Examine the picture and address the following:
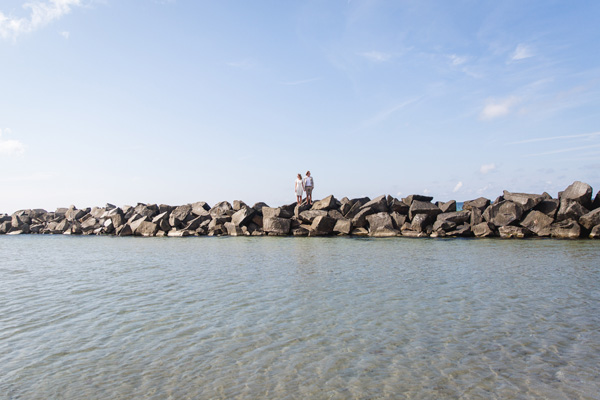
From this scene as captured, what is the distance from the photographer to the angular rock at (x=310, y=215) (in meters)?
24.6

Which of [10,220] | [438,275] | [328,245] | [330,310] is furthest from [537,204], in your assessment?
[10,220]

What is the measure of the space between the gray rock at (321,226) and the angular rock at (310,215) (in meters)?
0.68

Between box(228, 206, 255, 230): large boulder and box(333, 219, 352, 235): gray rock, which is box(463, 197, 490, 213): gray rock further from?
box(228, 206, 255, 230): large boulder

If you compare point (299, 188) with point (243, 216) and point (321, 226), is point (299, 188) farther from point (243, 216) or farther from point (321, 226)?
point (321, 226)

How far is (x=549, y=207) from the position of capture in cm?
2136

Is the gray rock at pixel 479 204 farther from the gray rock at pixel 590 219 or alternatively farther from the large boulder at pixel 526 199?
the gray rock at pixel 590 219

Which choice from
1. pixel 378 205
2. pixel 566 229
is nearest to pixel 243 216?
pixel 378 205

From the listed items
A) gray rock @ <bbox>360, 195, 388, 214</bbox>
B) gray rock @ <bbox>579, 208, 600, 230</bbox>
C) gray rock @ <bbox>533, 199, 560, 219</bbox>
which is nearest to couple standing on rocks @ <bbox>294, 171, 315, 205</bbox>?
gray rock @ <bbox>360, 195, 388, 214</bbox>

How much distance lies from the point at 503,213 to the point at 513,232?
50.3 inches

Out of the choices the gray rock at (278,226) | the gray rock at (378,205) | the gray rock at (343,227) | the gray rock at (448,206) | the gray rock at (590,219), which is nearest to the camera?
the gray rock at (590,219)

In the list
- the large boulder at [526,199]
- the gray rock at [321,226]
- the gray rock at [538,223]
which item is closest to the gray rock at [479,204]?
the large boulder at [526,199]

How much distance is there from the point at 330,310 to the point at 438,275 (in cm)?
447

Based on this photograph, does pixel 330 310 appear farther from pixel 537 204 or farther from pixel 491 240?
pixel 537 204

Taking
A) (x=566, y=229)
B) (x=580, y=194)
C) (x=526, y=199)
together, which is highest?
(x=580, y=194)
